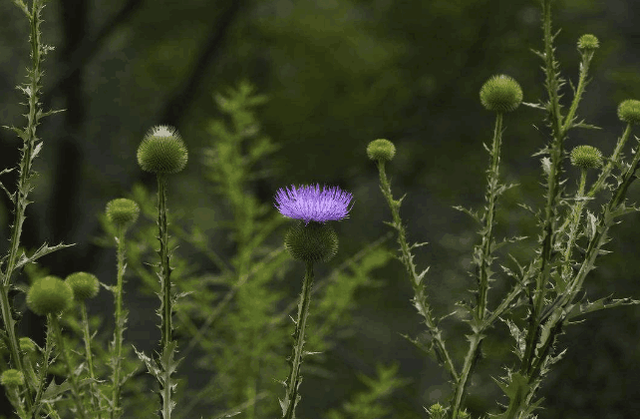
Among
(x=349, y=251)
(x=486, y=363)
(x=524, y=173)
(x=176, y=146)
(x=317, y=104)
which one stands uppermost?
(x=176, y=146)

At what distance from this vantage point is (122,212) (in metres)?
1.28

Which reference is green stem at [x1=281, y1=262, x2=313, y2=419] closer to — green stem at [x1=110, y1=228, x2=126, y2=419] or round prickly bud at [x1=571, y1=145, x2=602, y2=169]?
green stem at [x1=110, y1=228, x2=126, y2=419]

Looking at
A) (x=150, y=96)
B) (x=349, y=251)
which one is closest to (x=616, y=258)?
(x=349, y=251)

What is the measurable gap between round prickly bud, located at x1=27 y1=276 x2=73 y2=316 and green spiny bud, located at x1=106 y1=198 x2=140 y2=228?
0.36 meters

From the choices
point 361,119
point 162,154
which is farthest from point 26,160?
point 361,119

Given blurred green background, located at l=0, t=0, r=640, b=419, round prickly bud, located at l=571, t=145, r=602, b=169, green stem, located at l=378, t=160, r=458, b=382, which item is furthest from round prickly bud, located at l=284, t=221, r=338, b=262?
blurred green background, located at l=0, t=0, r=640, b=419

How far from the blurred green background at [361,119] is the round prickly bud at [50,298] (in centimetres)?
228

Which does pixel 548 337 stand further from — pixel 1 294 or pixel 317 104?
pixel 317 104

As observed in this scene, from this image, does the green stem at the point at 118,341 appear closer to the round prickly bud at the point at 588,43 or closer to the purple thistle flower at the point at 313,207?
the purple thistle flower at the point at 313,207

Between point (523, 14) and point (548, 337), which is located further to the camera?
point (523, 14)

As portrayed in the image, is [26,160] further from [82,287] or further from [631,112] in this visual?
[631,112]

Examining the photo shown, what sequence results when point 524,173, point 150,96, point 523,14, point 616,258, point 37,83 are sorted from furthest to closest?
point 150,96 < point 523,14 < point 524,173 < point 616,258 < point 37,83

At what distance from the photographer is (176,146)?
1.09m

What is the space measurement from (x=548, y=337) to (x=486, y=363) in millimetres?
2032
